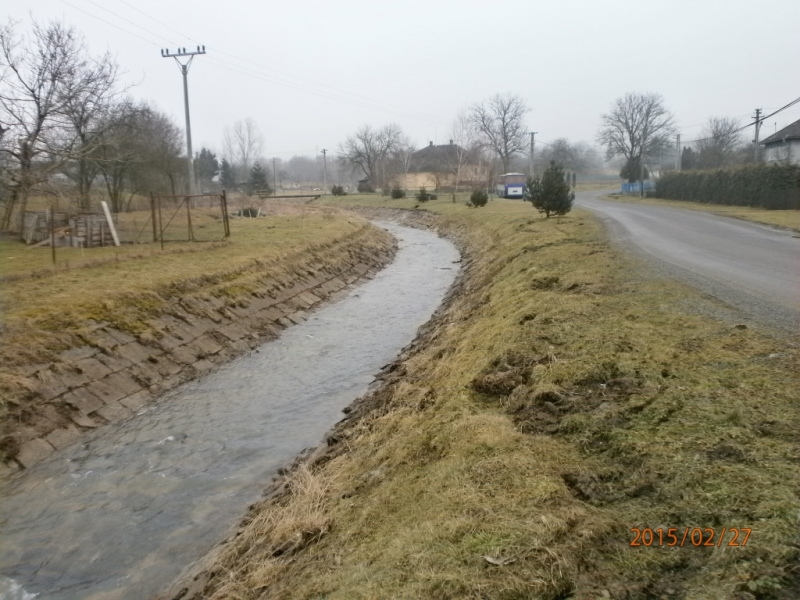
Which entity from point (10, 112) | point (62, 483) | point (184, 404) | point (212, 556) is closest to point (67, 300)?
point (184, 404)

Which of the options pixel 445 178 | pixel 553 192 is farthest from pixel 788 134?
pixel 445 178

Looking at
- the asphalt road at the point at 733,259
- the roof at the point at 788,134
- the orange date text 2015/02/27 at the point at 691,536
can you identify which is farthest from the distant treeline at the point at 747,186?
the orange date text 2015/02/27 at the point at 691,536

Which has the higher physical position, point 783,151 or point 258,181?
point 783,151

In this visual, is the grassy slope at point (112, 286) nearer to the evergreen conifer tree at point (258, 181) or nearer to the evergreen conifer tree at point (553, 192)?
the evergreen conifer tree at point (553, 192)

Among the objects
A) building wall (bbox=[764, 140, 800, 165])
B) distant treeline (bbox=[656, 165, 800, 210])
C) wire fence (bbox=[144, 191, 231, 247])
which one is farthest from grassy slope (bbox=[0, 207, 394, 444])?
building wall (bbox=[764, 140, 800, 165])

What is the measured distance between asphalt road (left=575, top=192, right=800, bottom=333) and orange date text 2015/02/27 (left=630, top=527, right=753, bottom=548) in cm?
428

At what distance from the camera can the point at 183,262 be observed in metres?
17.3

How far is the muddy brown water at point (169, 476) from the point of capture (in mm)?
5785

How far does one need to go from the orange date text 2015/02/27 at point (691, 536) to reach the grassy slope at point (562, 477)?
64 millimetres

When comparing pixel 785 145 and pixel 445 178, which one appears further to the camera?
pixel 445 178

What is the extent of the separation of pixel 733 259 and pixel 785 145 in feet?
125

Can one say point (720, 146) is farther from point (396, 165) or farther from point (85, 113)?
point (85, 113)

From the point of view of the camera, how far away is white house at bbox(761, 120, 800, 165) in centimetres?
4100

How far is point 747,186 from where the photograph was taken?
33.7m
